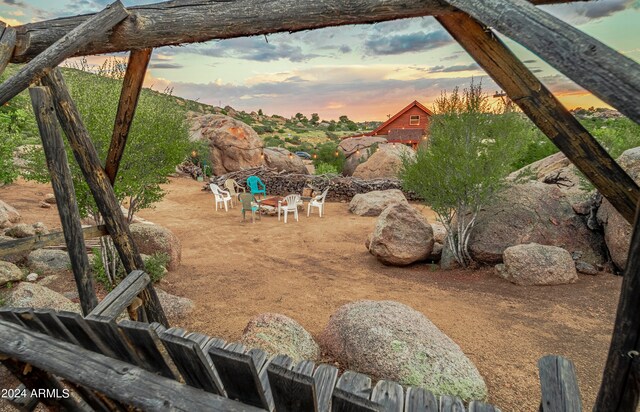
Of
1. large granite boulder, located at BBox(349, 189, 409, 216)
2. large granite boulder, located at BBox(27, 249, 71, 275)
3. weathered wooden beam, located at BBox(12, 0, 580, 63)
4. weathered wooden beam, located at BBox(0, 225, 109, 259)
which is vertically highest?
weathered wooden beam, located at BBox(12, 0, 580, 63)

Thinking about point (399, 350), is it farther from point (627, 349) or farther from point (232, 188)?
point (232, 188)

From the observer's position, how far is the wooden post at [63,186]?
3319mm

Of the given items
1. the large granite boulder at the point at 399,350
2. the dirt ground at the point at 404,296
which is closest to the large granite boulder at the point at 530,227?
the dirt ground at the point at 404,296

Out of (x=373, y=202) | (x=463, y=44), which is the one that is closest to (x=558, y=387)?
(x=463, y=44)

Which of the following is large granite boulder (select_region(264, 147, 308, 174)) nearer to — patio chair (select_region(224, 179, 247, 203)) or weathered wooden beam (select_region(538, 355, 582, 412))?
patio chair (select_region(224, 179, 247, 203))

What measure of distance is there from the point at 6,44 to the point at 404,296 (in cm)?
639

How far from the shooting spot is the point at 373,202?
14.7 metres

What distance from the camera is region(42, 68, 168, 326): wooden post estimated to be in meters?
3.41

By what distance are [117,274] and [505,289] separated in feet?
24.7

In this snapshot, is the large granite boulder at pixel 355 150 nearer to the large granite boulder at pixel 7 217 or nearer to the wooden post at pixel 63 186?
the large granite boulder at pixel 7 217

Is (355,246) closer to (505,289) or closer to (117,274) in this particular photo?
(505,289)

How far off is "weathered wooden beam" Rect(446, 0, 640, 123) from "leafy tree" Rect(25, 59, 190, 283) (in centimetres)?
608

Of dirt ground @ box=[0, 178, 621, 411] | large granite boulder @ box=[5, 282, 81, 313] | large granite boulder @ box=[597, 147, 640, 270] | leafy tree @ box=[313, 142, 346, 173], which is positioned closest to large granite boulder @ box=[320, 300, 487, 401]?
dirt ground @ box=[0, 178, 621, 411]

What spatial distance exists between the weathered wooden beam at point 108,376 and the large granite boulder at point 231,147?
2061 cm
